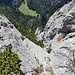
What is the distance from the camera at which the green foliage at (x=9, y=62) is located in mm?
43156

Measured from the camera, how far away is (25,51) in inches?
2035

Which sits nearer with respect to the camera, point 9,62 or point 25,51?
point 9,62

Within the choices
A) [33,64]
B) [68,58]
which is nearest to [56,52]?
[68,58]

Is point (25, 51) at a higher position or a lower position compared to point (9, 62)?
higher

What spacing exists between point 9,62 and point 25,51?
762 cm

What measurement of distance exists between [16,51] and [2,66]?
6.46 m

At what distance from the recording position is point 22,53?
49531 millimetres

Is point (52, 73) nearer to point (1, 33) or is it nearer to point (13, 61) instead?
point (13, 61)

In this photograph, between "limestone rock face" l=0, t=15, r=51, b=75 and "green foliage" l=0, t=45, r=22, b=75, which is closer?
"green foliage" l=0, t=45, r=22, b=75

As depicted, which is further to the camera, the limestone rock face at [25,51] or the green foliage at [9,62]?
the limestone rock face at [25,51]

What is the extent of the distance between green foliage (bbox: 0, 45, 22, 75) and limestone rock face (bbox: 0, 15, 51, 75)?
1.62m

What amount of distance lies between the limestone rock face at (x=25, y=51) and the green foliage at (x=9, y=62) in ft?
5.33

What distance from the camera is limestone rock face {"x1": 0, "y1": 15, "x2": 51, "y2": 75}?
47.3 meters

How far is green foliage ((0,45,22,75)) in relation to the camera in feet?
142
